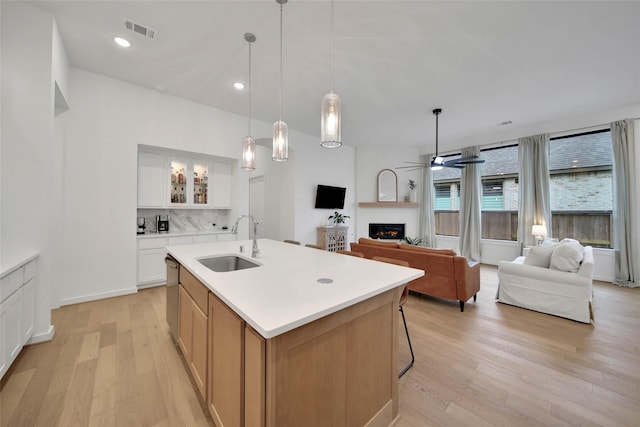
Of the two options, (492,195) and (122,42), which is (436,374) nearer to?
(122,42)

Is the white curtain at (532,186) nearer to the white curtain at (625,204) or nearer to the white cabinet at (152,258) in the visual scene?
the white curtain at (625,204)

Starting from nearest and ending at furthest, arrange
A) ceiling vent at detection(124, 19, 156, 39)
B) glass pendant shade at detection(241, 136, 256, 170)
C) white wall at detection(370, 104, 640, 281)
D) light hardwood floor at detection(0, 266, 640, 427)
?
1. light hardwood floor at detection(0, 266, 640, 427)
2. ceiling vent at detection(124, 19, 156, 39)
3. glass pendant shade at detection(241, 136, 256, 170)
4. white wall at detection(370, 104, 640, 281)

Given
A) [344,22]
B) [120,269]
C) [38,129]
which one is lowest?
[120,269]

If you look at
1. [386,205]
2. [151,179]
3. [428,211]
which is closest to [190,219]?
[151,179]

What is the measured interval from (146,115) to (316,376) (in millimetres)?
4389

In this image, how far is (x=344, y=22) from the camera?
94.8 inches

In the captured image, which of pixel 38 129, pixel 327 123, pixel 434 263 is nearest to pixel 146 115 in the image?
pixel 38 129

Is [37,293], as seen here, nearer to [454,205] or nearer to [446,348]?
[446,348]

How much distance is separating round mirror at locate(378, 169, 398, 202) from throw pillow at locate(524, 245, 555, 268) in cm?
392

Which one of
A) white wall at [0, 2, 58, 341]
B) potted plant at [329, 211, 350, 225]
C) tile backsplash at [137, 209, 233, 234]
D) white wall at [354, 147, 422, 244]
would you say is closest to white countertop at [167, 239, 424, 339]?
white wall at [0, 2, 58, 341]

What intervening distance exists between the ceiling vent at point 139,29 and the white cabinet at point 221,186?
2.31 metres

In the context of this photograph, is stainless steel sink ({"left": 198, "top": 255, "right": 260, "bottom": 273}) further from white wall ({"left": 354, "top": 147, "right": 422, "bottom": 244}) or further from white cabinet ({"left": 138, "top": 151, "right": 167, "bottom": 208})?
white wall ({"left": 354, "top": 147, "right": 422, "bottom": 244})

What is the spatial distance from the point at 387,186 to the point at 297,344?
21.5 feet

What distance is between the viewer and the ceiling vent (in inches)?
98.0
